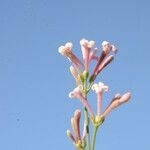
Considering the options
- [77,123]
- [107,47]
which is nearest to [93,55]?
[107,47]

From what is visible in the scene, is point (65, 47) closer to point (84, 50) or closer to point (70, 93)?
point (84, 50)

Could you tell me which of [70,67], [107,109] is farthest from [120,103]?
[70,67]

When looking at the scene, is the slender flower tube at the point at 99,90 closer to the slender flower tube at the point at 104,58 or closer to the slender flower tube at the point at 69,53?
the slender flower tube at the point at 104,58

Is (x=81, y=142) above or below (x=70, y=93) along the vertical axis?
below

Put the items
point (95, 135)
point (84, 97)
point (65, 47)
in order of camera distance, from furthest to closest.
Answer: point (65, 47) < point (84, 97) < point (95, 135)

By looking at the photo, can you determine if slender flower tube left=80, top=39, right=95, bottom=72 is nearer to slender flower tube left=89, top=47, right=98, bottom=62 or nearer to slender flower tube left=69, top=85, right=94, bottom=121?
slender flower tube left=89, top=47, right=98, bottom=62

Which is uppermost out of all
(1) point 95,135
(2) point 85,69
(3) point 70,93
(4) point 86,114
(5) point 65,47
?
(5) point 65,47

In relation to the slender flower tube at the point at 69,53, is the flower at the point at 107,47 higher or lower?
lower

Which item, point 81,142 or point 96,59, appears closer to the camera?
point 81,142
